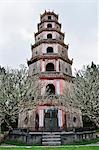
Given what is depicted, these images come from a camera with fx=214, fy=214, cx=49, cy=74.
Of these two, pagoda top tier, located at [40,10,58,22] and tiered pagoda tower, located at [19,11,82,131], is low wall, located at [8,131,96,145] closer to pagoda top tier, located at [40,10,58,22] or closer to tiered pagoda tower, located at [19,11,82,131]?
tiered pagoda tower, located at [19,11,82,131]

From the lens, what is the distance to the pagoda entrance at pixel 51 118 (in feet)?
82.0

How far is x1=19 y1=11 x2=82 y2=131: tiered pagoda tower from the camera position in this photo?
25109mm

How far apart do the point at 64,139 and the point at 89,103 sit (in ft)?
17.2

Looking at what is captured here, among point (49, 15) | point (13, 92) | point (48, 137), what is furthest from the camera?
point (49, 15)

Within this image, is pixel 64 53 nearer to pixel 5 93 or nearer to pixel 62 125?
pixel 62 125

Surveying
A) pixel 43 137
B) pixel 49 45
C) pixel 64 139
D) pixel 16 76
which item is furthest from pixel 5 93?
pixel 49 45

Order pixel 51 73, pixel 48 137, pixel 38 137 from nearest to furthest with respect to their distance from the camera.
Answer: pixel 38 137, pixel 48 137, pixel 51 73

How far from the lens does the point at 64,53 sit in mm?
30953

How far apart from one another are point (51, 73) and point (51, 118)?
5.67 meters

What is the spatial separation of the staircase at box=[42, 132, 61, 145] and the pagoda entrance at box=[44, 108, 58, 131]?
2.65 m

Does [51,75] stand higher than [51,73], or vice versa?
[51,73]

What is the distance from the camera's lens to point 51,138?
70.7 feet

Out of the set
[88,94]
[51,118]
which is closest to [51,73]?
[51,118]

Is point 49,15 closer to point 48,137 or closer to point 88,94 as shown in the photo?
point 88,94
